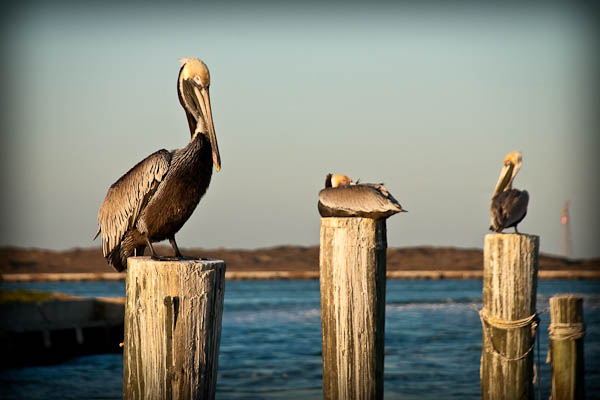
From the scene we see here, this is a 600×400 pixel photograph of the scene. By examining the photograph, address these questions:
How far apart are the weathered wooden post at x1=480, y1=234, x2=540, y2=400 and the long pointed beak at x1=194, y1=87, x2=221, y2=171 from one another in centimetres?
251

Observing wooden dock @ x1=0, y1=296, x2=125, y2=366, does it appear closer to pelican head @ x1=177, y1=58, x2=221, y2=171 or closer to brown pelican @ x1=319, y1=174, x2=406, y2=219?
brown pelican @ x1=319, y1=174, x2=406, y2=219

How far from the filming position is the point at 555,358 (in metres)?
5.71

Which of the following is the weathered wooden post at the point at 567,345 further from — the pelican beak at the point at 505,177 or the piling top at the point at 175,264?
the pelican beak at the point at 505,177

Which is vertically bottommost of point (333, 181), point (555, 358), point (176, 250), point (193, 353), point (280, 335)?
point (280, 335)

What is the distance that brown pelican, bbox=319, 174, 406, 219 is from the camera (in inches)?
166

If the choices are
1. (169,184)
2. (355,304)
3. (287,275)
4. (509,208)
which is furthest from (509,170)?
(287,275)

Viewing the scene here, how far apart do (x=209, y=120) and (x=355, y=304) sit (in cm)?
112

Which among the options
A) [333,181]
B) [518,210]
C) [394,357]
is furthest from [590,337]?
[333,181]

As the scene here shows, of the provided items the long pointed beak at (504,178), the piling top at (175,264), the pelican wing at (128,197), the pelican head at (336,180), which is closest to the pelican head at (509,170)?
the long pointed beak at (504,178)

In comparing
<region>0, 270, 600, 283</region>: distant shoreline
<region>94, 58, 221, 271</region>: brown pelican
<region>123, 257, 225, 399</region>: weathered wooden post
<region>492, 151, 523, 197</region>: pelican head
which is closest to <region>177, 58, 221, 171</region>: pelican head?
<region>94, 58, 221, 271</region>: brown pelican

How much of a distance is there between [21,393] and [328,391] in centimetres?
1410

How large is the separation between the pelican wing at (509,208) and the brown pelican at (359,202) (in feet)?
9.57

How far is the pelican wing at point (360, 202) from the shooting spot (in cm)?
421

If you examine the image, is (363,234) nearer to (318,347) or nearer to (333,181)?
(333,181)
